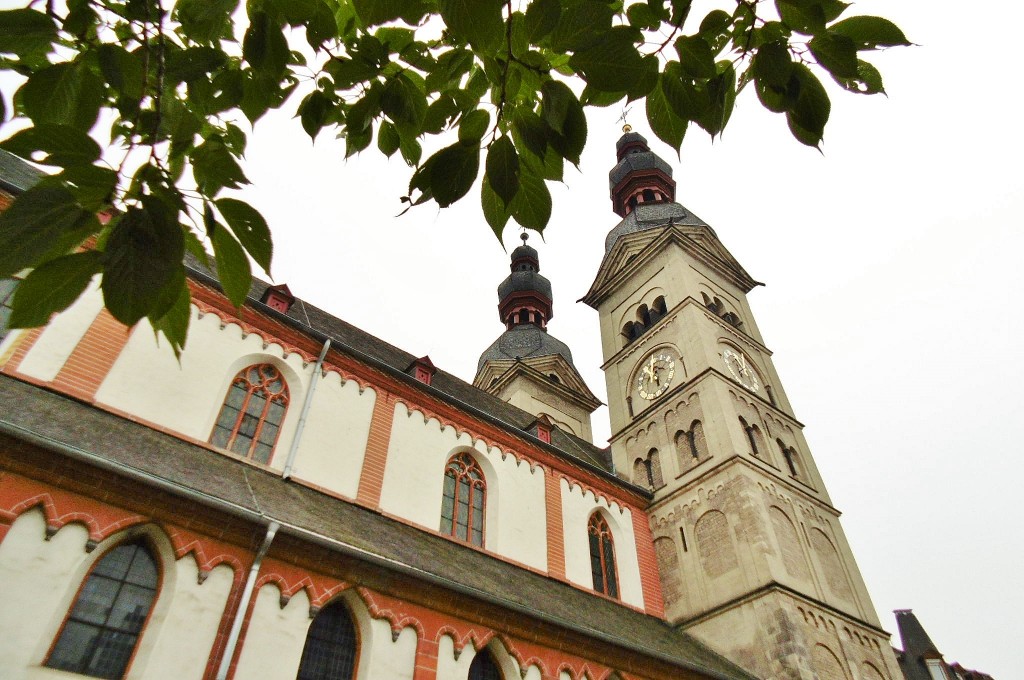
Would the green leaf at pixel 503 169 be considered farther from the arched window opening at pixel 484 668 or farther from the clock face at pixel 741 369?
the clock face at pixel 741 369

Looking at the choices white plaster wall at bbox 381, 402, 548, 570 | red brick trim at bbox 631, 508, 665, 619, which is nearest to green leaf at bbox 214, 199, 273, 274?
white plaster wall at bbox 381, 402, 548, 570

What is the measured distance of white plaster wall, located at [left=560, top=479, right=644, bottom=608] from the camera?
13352 millimetres

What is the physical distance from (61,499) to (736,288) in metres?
20.0

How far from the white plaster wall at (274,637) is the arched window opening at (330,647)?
0.24 meters

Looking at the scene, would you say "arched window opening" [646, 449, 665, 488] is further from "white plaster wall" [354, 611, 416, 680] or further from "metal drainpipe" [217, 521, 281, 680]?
"metal drainpipe" [217, 521, 281, 680]

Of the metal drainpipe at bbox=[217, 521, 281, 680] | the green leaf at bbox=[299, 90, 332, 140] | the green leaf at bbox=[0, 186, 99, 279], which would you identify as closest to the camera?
the green leaf at bbox=[0, 186, 99, 279]

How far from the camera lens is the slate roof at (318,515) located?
7445 mm

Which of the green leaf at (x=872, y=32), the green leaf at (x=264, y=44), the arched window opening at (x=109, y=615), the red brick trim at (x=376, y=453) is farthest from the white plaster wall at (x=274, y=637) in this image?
the green leaf at (x=872, y=32)

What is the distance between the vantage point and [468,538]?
12109 millimetres

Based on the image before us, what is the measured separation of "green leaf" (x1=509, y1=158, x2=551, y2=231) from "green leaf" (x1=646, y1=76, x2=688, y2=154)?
401 millimetres

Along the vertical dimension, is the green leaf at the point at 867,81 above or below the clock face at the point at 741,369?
below

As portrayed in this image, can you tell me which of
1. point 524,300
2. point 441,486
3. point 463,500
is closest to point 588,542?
point 463,500

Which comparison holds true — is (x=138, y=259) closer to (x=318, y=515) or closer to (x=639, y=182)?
(x=318, y=515)

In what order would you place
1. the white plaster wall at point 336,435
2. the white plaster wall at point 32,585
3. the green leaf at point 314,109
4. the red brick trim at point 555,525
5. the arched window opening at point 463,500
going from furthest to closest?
the red brick trim at point 555,525 < the arched window opening at point 463,500 < the white plaster wall at point 336,435 < the white plaster wall at point 32,585 < the green leaf at point 314,109
